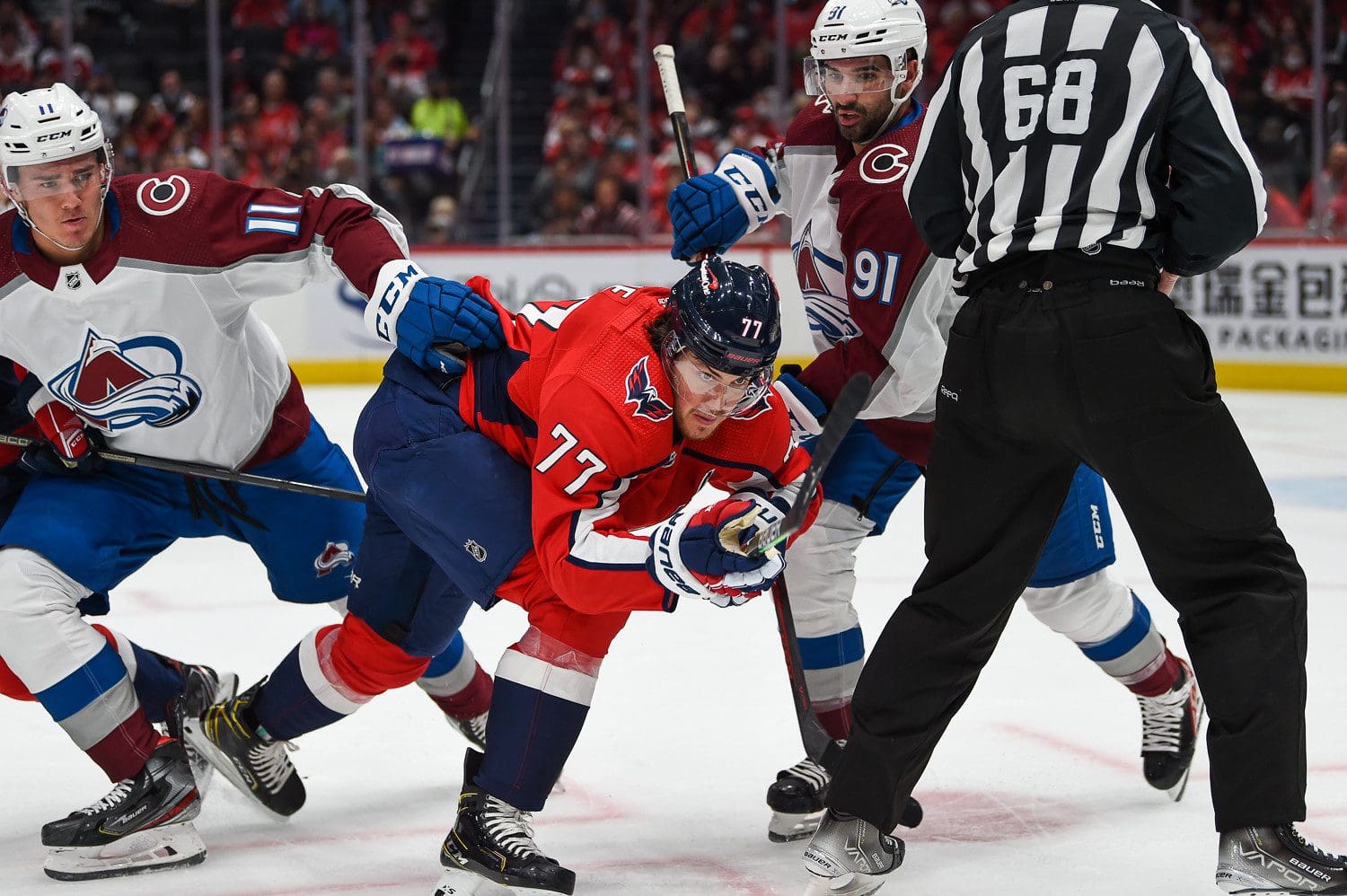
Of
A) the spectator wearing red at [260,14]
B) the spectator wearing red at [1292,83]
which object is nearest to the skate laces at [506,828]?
the spectator wearing red at [1292,83]

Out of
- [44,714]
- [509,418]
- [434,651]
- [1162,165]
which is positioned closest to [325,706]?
[434,651]

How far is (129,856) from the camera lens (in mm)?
2506

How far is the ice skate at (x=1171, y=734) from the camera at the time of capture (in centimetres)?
277

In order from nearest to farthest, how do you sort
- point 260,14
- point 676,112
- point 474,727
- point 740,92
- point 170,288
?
point 170,288, point 474,727, point 676,112, point 740,92, point 260,14

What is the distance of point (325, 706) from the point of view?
268 cm

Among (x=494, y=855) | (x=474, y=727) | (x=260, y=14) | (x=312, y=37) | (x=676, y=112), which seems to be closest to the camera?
(x=494, y=855)

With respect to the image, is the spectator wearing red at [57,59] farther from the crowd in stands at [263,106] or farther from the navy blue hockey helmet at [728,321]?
the navy blue hockey helmet at [728,321]

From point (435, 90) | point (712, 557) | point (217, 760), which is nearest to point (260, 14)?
point (435, 90)

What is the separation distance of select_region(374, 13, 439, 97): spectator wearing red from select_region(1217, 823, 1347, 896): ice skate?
8.74 m

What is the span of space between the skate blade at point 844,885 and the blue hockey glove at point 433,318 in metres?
0.90

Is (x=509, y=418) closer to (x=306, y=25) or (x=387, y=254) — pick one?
(x=387, y=254)

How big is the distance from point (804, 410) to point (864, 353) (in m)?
0.13

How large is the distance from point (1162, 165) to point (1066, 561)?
0.82 m

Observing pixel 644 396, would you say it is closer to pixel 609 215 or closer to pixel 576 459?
pixel 576 459
